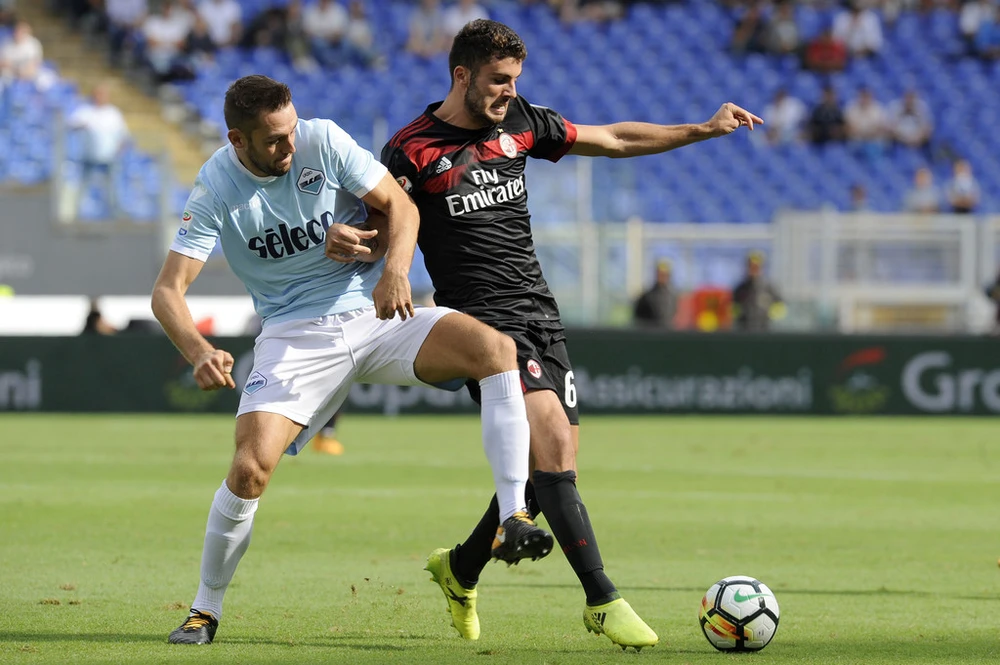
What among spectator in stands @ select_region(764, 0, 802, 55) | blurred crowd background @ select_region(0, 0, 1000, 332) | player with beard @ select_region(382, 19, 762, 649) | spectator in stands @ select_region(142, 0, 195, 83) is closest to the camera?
player with beard @ select_region(382, 19, 762, 649)

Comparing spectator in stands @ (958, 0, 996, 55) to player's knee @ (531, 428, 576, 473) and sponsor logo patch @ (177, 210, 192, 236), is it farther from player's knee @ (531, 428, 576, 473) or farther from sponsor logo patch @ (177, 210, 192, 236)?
sponsor logo patch @ (177, 210, 192, 236)

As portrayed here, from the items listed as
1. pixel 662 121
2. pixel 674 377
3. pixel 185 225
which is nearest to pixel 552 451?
pixel 185 225

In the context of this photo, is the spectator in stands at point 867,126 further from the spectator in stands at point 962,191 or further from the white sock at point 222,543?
the white sock at point 222,543

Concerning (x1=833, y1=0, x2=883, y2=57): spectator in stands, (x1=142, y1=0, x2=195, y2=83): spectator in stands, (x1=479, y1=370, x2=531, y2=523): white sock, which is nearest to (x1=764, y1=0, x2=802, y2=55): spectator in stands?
(x1=833, y1=0, x2=883, y2=57): spectator in stands

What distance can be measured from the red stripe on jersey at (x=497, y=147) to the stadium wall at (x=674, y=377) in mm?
12188

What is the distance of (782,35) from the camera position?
26.9m

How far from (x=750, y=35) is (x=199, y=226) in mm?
22768

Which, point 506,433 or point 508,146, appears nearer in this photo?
point 506,433

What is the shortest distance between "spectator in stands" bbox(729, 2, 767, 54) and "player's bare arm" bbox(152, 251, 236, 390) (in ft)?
74.3

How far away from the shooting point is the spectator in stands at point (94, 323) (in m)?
18.3

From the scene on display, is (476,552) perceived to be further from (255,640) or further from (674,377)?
(674,377)

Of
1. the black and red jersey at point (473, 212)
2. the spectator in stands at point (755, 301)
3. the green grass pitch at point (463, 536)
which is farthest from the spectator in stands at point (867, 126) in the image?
the black and red jersey at point (473, 212)

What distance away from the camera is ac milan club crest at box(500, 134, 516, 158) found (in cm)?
597

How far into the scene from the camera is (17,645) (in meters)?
5.43
